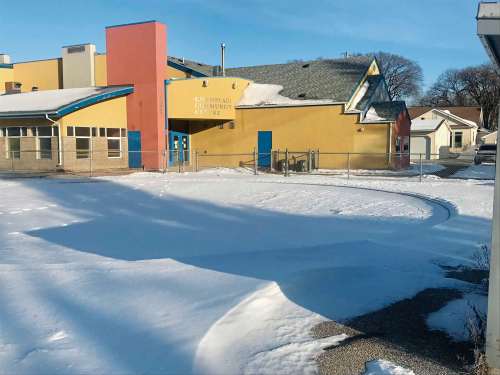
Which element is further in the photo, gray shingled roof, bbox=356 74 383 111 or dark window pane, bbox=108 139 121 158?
gray shingled roof, bbox=356 74 383 111

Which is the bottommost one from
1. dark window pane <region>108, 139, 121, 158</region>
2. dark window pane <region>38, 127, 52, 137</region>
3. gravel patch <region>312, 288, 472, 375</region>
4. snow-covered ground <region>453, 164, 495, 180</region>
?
gravel patch <region>312, 288, 472, 375</region>

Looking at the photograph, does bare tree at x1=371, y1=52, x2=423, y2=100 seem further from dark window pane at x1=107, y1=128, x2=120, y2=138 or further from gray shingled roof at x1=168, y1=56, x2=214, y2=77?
dark window pane at x1=107, y1=128, x2=120, y2=138

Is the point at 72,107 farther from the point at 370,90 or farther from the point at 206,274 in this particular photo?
the point at 206,274

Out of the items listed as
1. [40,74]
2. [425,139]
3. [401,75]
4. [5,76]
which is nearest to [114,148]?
[40,74]

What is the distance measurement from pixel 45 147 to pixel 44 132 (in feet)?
2.51

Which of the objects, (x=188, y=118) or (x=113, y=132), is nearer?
(x=113, y=132)

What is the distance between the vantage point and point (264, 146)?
3017cm

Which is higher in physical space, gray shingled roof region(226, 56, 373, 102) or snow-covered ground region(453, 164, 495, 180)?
gray shingled roof region(226, 56, 373, 102)

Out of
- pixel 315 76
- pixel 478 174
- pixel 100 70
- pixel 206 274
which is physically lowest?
pixel 206 274

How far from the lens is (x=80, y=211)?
13602 mm

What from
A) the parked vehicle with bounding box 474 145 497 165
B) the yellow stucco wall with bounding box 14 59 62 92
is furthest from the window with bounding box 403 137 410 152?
the yellow stucco wall with bounding box 14 59 62 92

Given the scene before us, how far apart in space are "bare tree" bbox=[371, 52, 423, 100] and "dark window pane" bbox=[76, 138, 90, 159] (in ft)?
231

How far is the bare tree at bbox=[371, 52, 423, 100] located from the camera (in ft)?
287

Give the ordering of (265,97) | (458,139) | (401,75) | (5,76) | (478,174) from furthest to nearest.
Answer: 1. (401,75)
2. (458,139)
3. (5,76)
4. (265,97)
5. (478,174)
